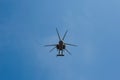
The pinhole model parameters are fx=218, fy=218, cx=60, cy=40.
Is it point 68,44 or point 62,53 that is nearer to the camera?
point 62,53

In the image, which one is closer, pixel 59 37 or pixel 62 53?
pixel 62 53

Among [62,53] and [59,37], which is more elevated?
[59,37]

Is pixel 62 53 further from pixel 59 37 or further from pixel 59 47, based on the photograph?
pixel 59 37

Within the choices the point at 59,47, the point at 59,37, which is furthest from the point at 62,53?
the point at 59,37
